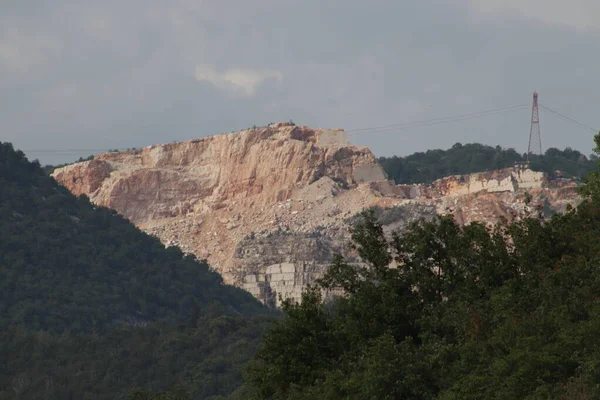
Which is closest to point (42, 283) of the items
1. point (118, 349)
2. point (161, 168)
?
point (118, 349)

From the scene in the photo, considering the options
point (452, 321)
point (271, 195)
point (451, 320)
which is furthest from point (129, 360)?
point (271, 195)

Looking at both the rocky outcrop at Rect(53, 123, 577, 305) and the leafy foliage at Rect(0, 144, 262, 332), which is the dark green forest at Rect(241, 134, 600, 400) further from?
the rocky outcrop at Rect(53, 123, 577, 305)

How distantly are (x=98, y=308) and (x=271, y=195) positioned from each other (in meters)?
43.1

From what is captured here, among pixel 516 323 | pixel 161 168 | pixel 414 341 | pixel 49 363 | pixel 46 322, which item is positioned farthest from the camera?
pixel 161 168

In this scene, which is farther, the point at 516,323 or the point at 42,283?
the point at 42,283

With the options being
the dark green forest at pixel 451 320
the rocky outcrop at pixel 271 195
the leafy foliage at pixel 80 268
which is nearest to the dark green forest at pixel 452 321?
the dark green forest at pixel 451 320

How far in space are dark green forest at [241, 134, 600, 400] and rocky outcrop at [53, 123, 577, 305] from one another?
78.7m

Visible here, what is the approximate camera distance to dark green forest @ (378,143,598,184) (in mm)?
160125

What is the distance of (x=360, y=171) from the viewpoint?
14175 cm

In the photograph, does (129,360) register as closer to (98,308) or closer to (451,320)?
(98,308)

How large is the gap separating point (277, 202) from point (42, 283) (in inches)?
1585

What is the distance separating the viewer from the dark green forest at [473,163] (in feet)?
525

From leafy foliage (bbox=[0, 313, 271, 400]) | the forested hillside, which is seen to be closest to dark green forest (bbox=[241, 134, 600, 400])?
leafy foliage (bbox=[0, 313, 271, 400])

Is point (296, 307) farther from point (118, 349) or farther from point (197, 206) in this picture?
point (197, 206)
